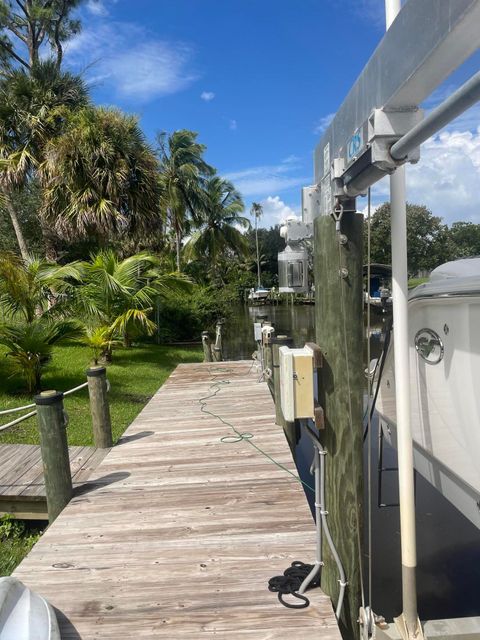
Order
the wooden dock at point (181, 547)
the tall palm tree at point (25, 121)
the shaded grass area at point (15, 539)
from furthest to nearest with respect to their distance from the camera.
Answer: the tall palm tree at point (25, 121) → the shaded grass area at point (15, 539) → the wooden dock at point (181, 547)

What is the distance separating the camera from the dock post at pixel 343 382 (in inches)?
85.6

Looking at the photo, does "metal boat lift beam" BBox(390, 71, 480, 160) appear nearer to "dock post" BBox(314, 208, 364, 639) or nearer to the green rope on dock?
"dock post" BBox(314, 208, 364, 639)

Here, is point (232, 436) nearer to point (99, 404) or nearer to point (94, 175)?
point (99, 404)

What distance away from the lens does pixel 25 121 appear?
12602 millimetres

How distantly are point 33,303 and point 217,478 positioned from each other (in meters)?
5.30

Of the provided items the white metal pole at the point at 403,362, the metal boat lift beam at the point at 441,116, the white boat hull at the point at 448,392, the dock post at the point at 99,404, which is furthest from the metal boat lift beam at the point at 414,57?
the dock post at the point at 99,404

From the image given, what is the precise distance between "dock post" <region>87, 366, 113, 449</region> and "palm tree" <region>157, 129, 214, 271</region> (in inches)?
886

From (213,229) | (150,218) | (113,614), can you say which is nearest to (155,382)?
(150,218)

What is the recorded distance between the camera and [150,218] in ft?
43.3

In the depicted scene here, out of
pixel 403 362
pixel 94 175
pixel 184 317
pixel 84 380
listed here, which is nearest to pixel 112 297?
pixel 84 380

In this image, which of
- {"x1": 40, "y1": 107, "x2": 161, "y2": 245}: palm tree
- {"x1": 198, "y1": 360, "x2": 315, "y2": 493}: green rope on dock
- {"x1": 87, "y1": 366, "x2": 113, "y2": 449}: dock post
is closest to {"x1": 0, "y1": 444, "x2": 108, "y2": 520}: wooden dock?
{"x1": 87, "y1": 366, "x2": 113, "y2": 449}: dock post

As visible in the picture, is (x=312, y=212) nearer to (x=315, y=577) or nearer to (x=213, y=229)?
(x=315, y=577)

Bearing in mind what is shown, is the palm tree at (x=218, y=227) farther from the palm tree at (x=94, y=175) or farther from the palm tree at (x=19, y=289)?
the palm tree at (x=19, y=289)

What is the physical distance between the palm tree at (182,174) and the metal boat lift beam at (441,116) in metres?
25.8
